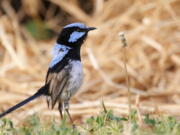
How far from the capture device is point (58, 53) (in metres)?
5.47

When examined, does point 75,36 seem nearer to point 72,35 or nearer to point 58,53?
point 72,35

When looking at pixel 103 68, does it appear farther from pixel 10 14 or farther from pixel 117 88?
pixel 10 14

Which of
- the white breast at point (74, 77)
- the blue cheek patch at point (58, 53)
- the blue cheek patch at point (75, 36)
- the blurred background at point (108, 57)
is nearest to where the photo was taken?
the white breast at point (74, 77)

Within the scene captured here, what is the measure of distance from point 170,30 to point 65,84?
3.68 meters

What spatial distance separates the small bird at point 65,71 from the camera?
5270 mm

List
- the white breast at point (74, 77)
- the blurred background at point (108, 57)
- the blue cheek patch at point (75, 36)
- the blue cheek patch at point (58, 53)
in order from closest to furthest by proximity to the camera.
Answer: the white breast at point (74, 77), the blue cheek patch at point (58, 53), the blue cheek patch at point (75, 36), the blurred background at point (108, 57)

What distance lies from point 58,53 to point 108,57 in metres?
3.04

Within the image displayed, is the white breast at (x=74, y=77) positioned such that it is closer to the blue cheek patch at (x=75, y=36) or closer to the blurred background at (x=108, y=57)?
the blue cheek patch at (x=75, y=36)

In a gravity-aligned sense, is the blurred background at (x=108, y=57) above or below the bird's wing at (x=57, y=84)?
above

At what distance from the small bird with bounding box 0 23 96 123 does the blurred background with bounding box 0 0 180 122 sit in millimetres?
1327

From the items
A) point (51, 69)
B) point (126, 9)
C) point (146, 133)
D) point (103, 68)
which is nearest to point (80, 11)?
point (126, 9)

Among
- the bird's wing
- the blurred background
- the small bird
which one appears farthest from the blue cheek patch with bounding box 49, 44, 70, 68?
the blurred background

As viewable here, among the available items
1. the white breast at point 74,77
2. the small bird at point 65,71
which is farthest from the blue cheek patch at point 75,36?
the white breast at point 74,77

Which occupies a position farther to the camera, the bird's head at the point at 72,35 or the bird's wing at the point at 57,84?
the bird's head at the point at 72,35
